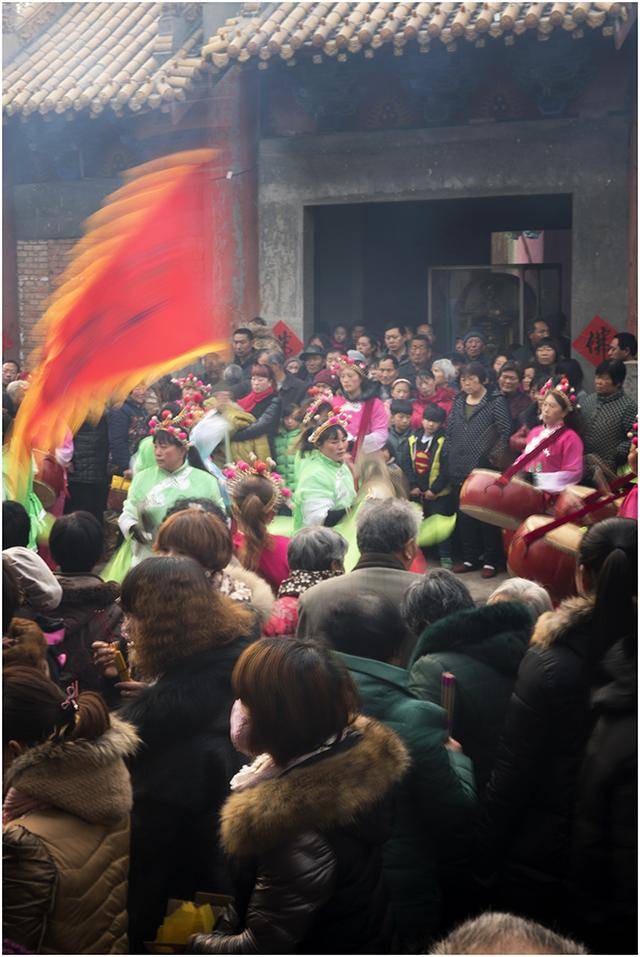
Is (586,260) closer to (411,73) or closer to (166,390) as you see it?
(411,73)

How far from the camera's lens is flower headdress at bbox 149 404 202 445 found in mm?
5641

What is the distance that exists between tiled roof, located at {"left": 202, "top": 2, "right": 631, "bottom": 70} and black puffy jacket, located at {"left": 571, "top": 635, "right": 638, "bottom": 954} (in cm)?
696

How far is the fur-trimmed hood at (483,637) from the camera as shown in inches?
122

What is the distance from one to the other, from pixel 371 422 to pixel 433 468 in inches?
19.0

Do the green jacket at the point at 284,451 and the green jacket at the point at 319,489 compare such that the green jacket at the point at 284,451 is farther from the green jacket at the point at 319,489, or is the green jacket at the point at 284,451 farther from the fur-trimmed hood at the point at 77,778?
the fur-trimmed hood at the point at 77,778

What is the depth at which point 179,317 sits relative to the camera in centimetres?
730

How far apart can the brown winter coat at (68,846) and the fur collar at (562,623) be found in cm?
104

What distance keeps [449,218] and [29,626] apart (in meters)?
11.4

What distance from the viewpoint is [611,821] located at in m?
2.95

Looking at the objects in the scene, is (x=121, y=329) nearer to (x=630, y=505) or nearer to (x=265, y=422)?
(x=265, y=422)

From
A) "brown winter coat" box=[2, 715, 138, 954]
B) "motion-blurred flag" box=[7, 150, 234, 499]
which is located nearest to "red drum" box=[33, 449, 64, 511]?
"motion-blurred flag" box=[7, 150, 234, 499]

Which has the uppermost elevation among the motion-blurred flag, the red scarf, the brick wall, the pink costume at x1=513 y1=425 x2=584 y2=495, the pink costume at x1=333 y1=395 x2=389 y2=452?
the brick wall

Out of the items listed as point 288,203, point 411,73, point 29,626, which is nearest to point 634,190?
point 411,73

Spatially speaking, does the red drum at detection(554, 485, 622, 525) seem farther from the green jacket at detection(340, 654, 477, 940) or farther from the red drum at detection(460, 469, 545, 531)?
the green jacket at detection(340, 654, 477, 940)
